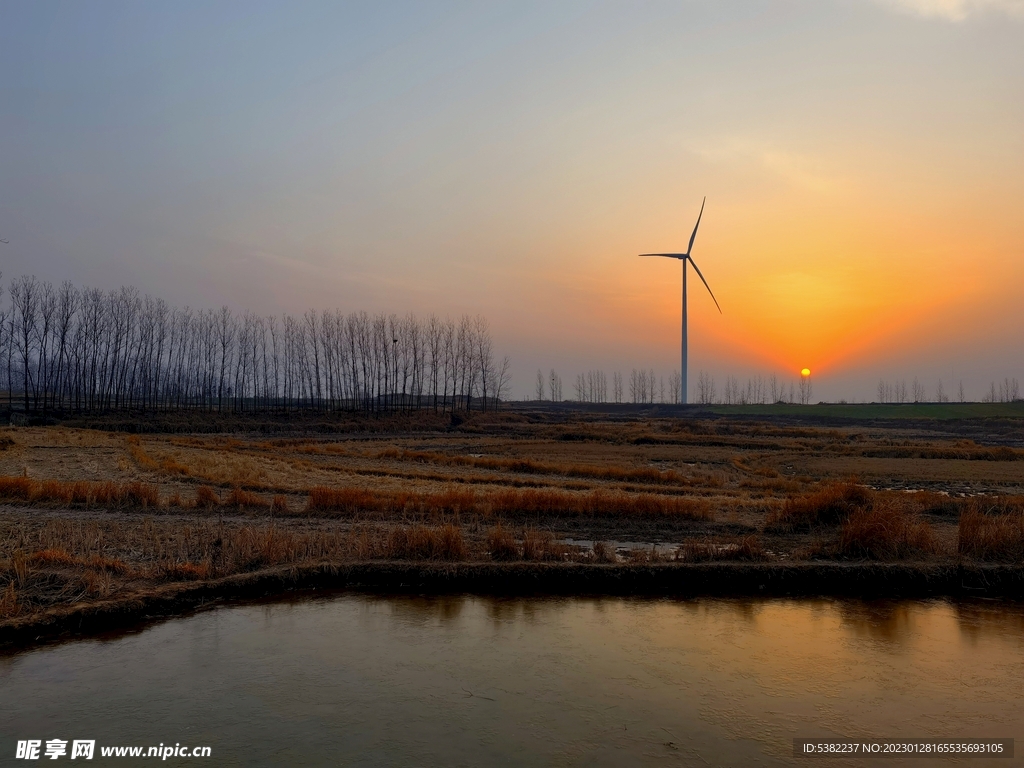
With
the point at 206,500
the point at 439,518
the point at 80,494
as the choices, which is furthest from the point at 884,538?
the point at 80,494

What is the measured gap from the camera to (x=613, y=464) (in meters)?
38.3

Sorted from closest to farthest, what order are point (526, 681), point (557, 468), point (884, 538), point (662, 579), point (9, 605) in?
point (526, 681)
point (9, 605)
point (662, 579)
point (884, 538)
point (557, 468)

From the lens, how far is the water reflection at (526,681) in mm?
7539

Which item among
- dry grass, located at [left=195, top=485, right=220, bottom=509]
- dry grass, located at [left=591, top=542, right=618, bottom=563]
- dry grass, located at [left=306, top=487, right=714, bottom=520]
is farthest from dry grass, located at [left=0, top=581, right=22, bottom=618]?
dry grass, located at [left=591, top=542, right=618, bottom=563]

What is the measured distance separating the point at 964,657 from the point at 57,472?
1220 inches

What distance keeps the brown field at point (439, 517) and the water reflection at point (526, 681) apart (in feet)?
6.02

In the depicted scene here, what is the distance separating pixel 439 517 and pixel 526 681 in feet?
28.4

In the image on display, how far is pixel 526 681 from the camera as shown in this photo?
361 inches

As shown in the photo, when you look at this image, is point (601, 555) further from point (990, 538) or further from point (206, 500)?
point (206, 500)

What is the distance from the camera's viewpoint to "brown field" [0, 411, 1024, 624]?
44.0 ft

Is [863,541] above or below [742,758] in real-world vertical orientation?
above

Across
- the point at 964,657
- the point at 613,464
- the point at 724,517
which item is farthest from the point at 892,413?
the point at 964,657

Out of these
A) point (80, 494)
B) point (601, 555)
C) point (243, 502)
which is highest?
point (80, 494)

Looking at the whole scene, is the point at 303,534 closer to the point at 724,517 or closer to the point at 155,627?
the point at 155,627
